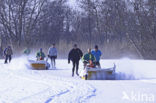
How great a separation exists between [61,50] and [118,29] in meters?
14.3

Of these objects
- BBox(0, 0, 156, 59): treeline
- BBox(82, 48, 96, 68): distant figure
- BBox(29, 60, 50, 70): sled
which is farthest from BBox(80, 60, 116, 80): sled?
BBox(0, 0, 156, 59): treeline

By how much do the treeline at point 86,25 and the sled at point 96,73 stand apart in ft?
70.4

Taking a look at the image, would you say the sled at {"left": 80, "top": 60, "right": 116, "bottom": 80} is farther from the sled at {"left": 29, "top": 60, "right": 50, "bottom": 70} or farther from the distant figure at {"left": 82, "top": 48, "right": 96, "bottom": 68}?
the sled at {"left": 29, "top": 60, "right": 50, "bottom": 70}

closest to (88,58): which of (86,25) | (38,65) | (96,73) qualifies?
(96,73)

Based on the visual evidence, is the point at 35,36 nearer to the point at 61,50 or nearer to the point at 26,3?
the point at 26,3

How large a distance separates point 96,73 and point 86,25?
46516 mm

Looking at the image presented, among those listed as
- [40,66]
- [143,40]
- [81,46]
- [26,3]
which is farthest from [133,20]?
[40,66]

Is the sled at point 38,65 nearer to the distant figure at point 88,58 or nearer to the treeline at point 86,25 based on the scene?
the distant figure at point 88,58

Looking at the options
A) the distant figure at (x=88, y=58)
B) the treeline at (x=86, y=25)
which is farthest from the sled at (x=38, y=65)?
the treeline at (x=86, y=25)

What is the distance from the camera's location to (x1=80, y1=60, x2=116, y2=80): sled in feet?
52.4

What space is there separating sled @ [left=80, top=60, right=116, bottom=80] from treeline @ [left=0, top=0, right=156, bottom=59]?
21.5 meters

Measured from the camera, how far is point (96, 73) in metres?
16.2

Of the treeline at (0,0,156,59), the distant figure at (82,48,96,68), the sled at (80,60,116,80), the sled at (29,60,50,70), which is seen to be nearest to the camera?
the sled at (80,60,116,80)

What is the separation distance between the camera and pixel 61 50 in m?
41.0
